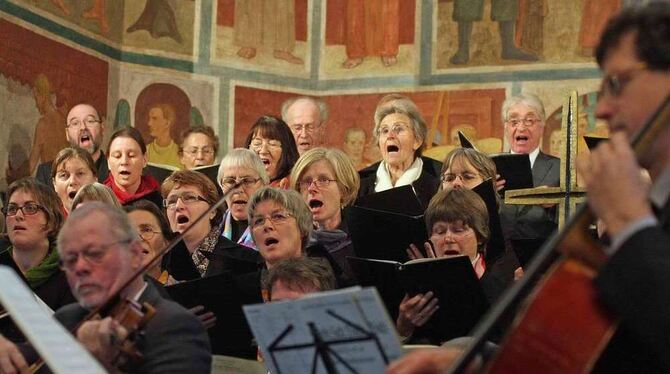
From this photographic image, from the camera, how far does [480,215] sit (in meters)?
6.14

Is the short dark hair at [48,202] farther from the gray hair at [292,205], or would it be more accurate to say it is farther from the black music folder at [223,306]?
the black music folder at [223,306]

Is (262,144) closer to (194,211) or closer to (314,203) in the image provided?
(194,211)

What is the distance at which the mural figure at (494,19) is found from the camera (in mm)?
16844

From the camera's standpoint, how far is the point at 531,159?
893 centimetres

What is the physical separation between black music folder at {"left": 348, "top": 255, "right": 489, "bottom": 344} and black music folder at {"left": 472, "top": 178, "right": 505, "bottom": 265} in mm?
936

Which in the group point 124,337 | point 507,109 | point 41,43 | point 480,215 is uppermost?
point 41,43

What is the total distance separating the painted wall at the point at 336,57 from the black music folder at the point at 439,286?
1005 cm

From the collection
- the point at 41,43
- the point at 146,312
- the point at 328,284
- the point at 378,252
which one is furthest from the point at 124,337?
the point at 41,43

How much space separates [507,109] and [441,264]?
4258 mm

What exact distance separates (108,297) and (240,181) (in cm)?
371

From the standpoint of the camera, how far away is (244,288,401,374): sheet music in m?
3.26

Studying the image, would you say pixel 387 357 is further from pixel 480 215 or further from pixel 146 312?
pixel 480 215

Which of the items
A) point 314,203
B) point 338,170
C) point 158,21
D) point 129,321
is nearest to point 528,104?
point 338,170

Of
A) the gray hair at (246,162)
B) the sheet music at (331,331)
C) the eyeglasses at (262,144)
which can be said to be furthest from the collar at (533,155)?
the sheet music at (331,331)
